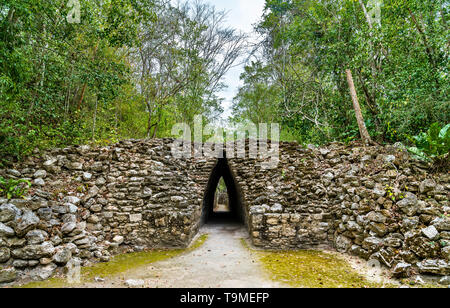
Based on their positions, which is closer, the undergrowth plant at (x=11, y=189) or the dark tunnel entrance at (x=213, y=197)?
the undergrowth plant at (x=11, y=189)

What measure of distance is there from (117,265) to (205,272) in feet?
5.40

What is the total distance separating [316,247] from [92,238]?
15.7 feet

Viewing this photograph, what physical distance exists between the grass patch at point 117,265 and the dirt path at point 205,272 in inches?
7.5

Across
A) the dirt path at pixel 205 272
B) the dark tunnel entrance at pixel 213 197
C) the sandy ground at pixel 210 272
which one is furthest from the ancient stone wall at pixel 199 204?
the dark tunnel entrance at pixel 213 197

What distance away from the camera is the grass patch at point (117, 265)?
3.01 metres

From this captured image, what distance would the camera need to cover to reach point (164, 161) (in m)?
5.95

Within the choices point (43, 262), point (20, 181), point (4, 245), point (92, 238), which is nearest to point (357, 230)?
point (92, 238)

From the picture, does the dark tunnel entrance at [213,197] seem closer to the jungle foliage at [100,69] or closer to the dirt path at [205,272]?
the dirt path at [205,272]

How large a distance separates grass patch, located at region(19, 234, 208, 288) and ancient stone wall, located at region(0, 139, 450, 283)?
20cm

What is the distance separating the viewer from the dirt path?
308 cm
